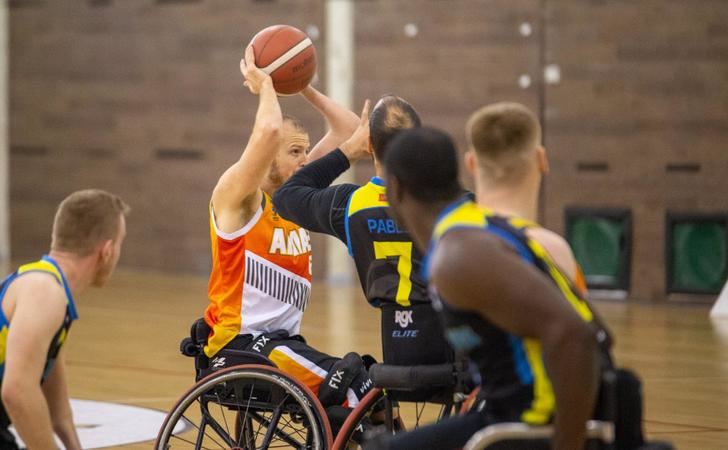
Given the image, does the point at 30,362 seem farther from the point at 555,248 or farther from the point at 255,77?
the point at 255,77

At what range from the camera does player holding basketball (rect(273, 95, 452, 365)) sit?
3125 millimetres

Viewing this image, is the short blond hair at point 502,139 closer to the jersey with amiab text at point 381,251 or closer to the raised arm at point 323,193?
the jersey with amiab text at point 381,251

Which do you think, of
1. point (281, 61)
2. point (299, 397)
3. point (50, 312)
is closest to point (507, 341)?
point (50, 312)

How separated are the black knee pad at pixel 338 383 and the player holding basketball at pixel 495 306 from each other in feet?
3.64

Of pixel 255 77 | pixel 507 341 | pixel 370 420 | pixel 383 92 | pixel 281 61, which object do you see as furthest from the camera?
pixel 383 92

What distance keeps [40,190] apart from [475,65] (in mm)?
4727

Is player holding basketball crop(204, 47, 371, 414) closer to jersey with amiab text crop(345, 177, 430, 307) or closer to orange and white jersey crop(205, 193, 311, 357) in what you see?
orange and white jersey crop(205, 193, 311, 357)

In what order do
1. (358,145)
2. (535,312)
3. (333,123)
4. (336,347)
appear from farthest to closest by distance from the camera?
(336,347) < (333,123) < (358,145) < (535,312)

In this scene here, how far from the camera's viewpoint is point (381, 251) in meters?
3.19

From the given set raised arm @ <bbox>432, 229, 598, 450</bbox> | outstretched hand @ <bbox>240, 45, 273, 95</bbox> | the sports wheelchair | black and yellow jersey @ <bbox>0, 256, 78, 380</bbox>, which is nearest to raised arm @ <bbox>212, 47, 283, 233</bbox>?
outstretched hand @ <bbox>240, 45, 273, 95</bbox>

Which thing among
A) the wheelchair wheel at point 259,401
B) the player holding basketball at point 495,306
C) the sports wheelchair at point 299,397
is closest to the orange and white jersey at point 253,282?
the sports wheelchair at point 299,397

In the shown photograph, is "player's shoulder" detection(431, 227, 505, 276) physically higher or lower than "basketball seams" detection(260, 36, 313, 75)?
lower

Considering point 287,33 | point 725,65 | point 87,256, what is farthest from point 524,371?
point 725,65

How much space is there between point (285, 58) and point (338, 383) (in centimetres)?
104
